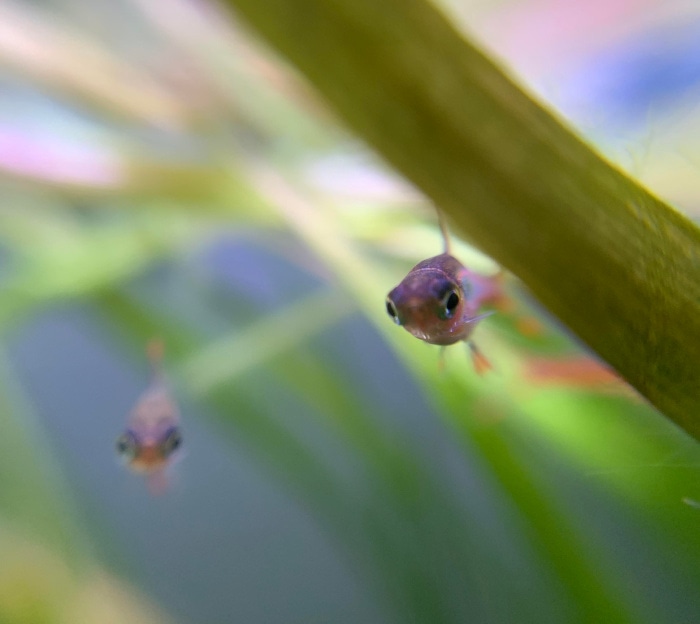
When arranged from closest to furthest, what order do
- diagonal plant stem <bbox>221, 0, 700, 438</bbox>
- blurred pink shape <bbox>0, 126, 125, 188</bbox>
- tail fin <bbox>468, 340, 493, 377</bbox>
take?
diagonal plant stem <bbox>221, 0, 700, 438</bbox> → tail fin <bbox>468, 340, 493, 377</bbox> → blurred pink shape <bbox>0, 126, 125, 188</bbox>

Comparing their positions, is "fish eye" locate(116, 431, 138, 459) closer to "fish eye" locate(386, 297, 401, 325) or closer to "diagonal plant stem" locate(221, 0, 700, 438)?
"fish eye" locate(386, 297, 401, 325)

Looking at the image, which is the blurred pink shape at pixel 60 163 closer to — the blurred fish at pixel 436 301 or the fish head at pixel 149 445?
the fish head at pixel 149 445

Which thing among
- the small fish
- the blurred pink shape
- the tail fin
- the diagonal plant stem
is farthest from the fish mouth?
the blurred pink shape

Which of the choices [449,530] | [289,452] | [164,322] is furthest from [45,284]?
[449,530]

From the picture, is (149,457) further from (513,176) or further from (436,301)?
(513,176)

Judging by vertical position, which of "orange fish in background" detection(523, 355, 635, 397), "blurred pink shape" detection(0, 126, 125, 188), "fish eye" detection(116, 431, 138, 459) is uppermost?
"blurred pink shape" detection(0, 126, 125, 188)

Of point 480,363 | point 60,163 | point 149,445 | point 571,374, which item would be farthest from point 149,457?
point 60,163

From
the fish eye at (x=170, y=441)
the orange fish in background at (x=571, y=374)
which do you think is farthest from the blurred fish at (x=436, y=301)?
the fish eye at (x=170, y=441)

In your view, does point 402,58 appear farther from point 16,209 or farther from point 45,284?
point 16,209
